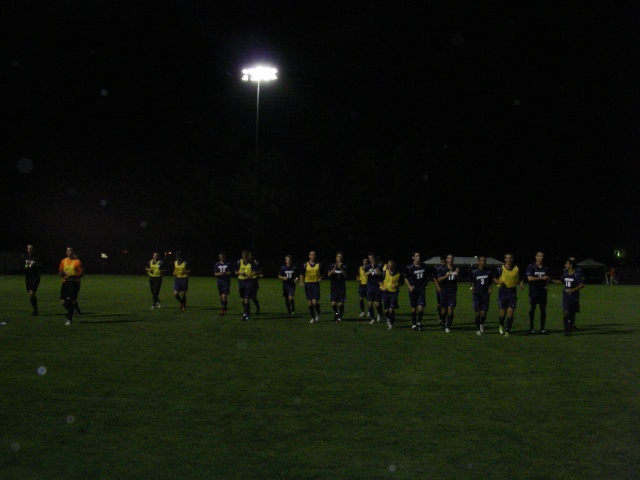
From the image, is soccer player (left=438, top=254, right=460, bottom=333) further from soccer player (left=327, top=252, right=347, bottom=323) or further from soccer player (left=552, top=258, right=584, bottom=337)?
soccer player (left=327, top=252, right=347, bottom=323)

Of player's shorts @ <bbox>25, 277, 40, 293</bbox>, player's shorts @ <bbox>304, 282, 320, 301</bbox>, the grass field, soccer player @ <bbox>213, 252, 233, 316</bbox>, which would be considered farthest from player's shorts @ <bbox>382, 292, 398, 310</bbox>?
player's shorts @ <bbox>25, 277, 40, 293</bbox>

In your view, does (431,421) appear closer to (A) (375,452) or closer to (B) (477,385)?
(A) (375,452)

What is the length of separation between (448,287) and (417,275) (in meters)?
0.90

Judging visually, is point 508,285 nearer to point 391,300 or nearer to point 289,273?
point 391,300

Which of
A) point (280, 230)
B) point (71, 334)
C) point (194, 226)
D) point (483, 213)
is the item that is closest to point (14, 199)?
point (194, 226)

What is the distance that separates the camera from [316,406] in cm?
859

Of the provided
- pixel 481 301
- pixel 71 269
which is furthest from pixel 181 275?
pixel 481 301

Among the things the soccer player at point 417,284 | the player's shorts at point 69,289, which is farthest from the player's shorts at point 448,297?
the player's shorts at point 69,289

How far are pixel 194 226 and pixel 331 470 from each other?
252ft

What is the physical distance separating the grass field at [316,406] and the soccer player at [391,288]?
2033 millimetres

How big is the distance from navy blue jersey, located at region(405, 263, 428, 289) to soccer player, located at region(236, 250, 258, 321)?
4980 mm

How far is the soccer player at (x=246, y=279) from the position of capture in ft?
68.1

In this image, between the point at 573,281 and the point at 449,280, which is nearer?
the point at 573,281

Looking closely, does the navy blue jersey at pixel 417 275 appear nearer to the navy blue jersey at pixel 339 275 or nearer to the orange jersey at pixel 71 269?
the navy blue jersey at pixel 339 275
